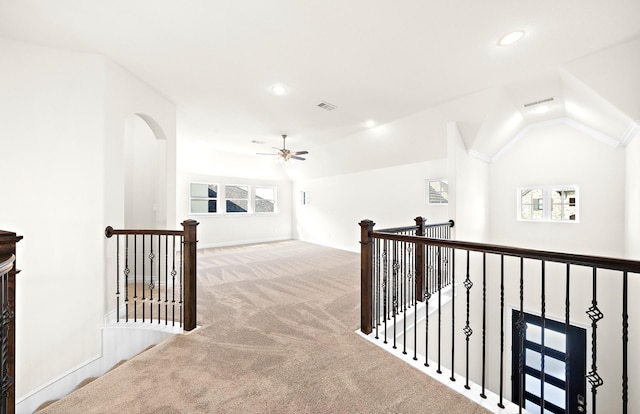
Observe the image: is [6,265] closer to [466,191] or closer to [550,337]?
[466,191]

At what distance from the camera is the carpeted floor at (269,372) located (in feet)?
6.08

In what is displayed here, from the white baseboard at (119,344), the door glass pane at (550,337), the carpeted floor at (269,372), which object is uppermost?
the carpeted floor at (269,372)

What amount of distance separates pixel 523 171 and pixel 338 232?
481 centimetres

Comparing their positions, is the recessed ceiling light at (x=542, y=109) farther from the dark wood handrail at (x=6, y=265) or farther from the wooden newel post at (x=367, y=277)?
the dark wood handrail at (x=6, y=265)

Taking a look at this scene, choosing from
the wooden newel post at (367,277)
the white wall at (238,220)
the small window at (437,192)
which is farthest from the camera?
the white wall at (238,220)

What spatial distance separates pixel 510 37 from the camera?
273cm

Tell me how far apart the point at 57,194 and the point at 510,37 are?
194 inches

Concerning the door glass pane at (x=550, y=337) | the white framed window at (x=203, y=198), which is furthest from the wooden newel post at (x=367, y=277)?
the white framed window at (x=203, y=198)

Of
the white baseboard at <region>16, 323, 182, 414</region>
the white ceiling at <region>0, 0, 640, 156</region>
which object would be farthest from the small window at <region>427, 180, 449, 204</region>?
the white baseboard at <region>16, 323, 182, 414</region>

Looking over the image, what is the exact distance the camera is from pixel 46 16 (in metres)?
2.35

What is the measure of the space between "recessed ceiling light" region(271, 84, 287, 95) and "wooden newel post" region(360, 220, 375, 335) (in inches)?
91.5

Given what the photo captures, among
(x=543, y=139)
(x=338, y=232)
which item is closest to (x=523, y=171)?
(x=543, y=139)

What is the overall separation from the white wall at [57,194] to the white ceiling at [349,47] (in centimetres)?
34

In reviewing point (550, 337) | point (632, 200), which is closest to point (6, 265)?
point (632, 200)
